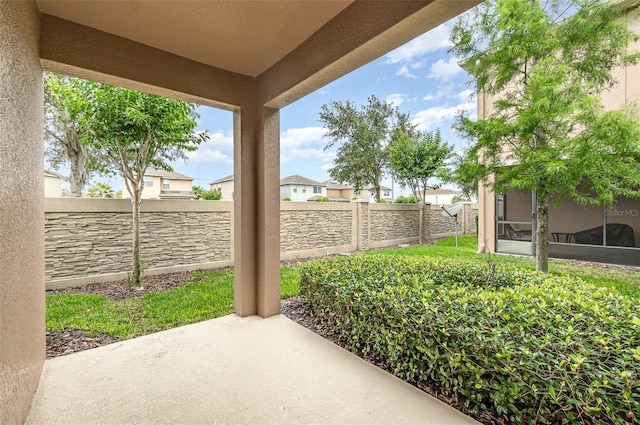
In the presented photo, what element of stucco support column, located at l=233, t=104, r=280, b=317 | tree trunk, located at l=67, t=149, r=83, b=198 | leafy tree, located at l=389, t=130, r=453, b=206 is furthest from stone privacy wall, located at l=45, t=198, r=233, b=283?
leafy tree, located at l=389, t=130, r=453, b=206

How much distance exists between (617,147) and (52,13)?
6.61m

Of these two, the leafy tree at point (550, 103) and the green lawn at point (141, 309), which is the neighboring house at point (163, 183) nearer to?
the green lawn at point (141, 309)

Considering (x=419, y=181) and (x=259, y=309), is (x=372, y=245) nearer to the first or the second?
(x=419, y=181)

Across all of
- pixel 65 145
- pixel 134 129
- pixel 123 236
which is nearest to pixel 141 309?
pixel 123 236

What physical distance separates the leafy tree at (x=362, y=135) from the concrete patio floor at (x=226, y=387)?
39.0 feet

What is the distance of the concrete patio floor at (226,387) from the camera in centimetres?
185

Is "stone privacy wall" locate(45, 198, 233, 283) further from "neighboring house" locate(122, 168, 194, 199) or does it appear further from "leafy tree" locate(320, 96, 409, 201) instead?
"neighboring house" locate(122, 168, 194, 199)

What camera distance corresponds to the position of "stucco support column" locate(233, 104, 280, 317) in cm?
355

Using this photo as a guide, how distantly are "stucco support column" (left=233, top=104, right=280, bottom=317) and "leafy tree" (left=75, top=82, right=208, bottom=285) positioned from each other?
1.78 m

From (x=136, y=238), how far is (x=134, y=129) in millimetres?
1874

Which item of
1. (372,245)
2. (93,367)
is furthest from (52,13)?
(372,245)

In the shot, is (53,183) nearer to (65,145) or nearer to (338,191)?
(65,145)

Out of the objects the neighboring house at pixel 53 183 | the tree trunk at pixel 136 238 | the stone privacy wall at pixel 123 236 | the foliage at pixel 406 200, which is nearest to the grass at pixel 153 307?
the tree trunk at pixel 136 238

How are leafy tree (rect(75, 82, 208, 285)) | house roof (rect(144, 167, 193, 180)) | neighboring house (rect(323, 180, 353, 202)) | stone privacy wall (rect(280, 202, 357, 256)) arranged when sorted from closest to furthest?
leafy tree (rect(75, 82, 208, 285)), stone privacy wall (rect(280, 202, 357, 256)), house roof (rect(144, 167, 193, 180)), neighboring house (rect(323, 180, 353, 202))
